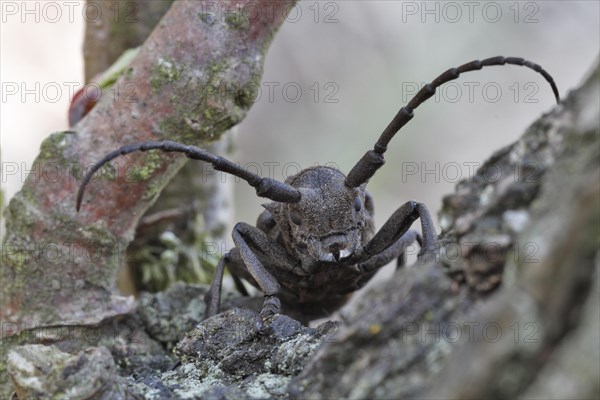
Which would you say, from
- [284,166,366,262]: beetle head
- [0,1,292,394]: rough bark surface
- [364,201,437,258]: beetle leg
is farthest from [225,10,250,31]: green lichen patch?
[364,201,437,258]: beetle leg

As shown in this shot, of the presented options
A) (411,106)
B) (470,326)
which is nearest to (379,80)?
(411,106)

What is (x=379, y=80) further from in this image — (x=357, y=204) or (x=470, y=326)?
(x=470, y=326)

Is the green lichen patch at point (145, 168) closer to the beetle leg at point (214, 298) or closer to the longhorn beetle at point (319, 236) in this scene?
the longhorn beetle at point (319, 236)

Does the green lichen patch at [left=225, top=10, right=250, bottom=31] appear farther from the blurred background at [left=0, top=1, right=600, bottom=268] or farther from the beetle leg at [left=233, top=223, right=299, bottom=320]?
the blurred background at [left=0, top=1, right=600, bottom=268]

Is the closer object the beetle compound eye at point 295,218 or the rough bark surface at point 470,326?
the rough bark surface at point 470,326

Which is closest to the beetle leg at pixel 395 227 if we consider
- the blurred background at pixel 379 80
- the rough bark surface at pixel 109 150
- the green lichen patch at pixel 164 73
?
the rough bark surface at pixel 109 150

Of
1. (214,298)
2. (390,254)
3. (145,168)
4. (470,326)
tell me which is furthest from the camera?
(390,254)

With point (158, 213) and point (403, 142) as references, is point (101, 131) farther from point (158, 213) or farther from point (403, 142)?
point (403, 142)
